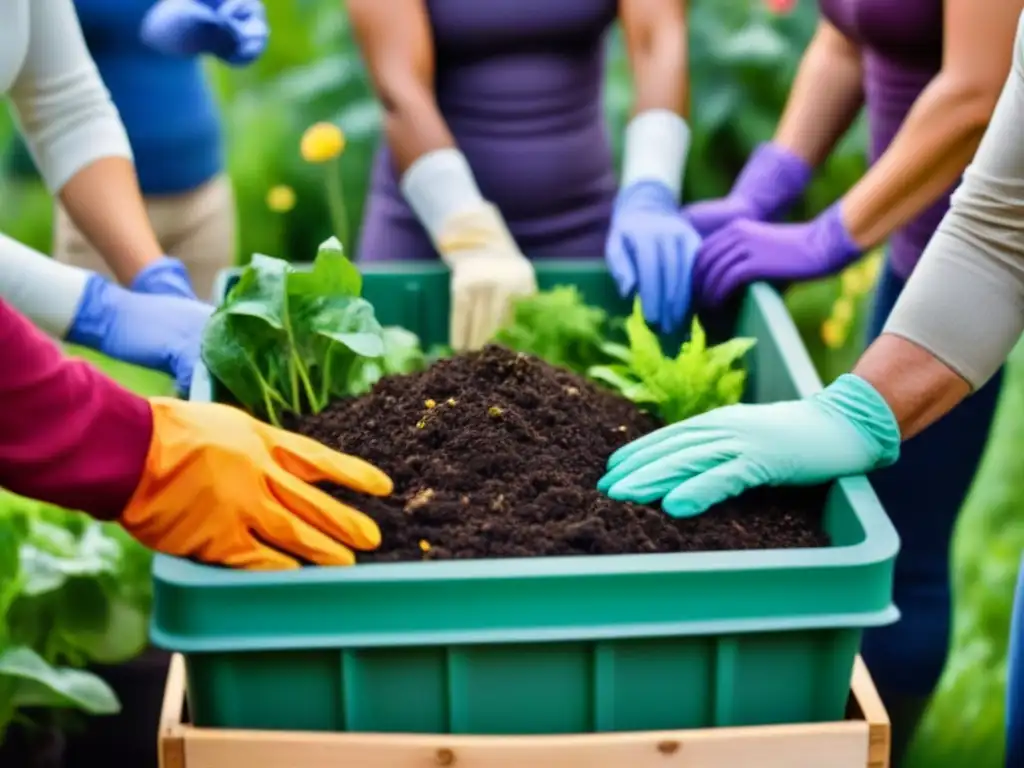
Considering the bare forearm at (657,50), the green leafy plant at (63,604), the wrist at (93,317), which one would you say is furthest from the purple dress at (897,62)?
the green leafy plant at (63,604)

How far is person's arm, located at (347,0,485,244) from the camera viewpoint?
6.38 ft

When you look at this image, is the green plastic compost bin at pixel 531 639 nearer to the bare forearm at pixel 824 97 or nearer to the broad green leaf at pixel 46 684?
the broad green leaf at pixel 46 684

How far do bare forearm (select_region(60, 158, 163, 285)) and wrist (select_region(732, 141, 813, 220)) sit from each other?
2.96 ft

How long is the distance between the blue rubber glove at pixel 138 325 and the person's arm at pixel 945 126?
2.91ft

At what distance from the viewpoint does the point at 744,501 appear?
4.47ft

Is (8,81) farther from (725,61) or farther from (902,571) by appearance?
(725,61)

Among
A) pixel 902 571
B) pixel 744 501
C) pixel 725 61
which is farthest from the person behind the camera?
pixel 725 61

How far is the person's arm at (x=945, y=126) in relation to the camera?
1638 mm

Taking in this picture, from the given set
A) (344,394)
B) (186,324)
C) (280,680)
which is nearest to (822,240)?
(344,394)

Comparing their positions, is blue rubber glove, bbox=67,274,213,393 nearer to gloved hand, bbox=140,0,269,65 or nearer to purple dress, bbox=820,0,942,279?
gloved hand, bbox=140,0,269,65

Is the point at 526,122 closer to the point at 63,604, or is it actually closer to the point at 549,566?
the point at 63,604

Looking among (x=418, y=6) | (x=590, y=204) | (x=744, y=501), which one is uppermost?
(x=418, y=6)

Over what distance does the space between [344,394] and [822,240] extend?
27.8 inches

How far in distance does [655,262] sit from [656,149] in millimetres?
319
